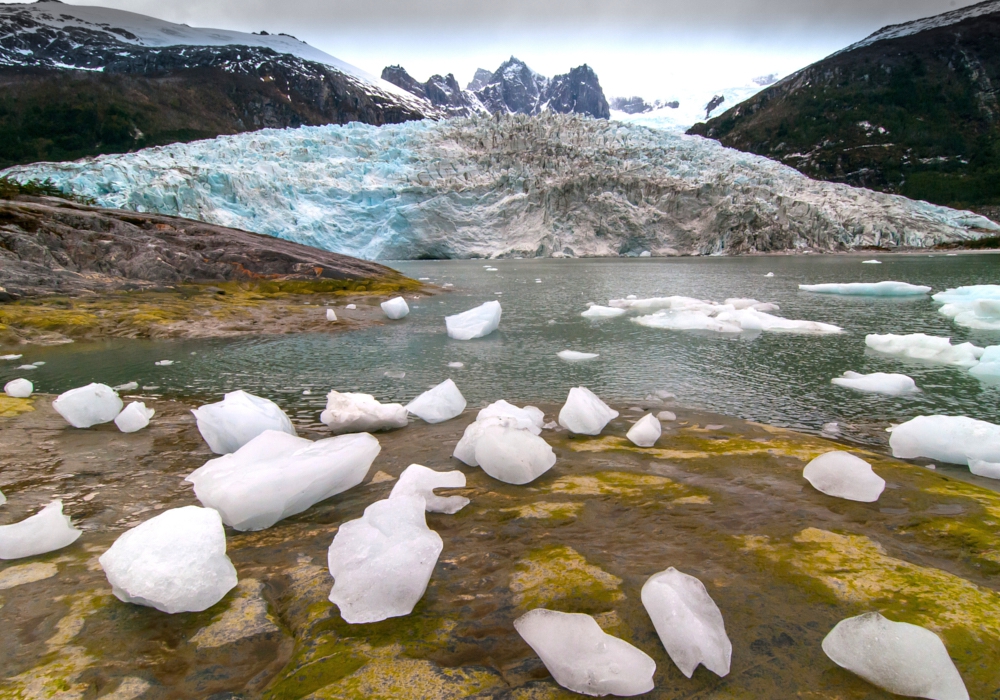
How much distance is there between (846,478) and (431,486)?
1.27 meters

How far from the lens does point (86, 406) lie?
8.29 feet

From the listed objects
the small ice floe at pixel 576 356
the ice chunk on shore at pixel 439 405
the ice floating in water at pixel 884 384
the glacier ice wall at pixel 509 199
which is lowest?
the small ice floe at pixel 576 356

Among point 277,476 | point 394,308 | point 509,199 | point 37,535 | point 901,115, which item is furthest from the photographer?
point 901,115

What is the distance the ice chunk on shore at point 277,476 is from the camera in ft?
4.71

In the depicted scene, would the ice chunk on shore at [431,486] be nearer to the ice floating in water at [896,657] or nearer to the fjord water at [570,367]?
the ice floating in water at [896,657]

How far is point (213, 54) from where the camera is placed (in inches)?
2534

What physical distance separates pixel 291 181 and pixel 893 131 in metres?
54.6

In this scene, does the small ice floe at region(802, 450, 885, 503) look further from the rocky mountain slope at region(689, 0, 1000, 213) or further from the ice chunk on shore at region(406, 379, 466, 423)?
the rocky mountain slope at region(689, 0, 1000, 213)

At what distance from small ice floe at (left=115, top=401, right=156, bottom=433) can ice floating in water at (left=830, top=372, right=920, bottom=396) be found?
396 centimetres

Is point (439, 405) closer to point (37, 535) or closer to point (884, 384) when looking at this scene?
point (37, 535)

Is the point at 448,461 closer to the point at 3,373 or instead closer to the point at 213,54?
the point at 3,373

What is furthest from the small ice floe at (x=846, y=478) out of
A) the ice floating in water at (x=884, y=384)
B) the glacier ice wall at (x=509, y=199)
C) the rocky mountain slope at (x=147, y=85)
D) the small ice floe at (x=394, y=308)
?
the rocky mountain slope at (x=147, y=85)

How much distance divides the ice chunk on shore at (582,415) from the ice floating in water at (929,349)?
3.06 meters

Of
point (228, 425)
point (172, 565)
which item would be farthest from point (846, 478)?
point (228, 425)
